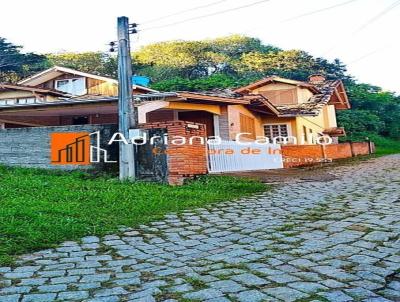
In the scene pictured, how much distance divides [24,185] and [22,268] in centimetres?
537

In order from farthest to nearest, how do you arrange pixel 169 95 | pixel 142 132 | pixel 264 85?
1. pixel 264 85
2. pixel 169 95
3. pixel 142 132

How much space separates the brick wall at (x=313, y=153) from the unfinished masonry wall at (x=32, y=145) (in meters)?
9.61

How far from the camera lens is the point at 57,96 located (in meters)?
23.3

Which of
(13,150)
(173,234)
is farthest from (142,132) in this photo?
(173,234)

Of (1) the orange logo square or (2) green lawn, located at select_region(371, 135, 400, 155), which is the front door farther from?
(2) green lawn, located at select_region(371, 135, 400, 155)

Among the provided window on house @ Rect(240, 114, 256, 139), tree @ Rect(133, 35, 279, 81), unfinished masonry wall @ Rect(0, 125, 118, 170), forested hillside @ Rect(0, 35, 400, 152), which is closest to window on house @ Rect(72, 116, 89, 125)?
unfinished masonry wall @ Rect(0, 125, 118, 170)

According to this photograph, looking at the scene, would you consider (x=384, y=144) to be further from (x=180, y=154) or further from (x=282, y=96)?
(x=180, y=154)

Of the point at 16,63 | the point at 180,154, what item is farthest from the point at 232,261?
the point at 16,63

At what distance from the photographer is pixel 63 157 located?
11.1 m

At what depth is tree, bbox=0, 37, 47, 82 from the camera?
34812 mm

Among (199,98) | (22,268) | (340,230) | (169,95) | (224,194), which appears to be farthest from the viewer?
(199,98)

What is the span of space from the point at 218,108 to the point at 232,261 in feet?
42.3

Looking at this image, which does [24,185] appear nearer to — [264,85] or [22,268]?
[22,268]

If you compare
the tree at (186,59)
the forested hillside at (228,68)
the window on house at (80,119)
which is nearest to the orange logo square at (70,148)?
the window on house at (80,119)
